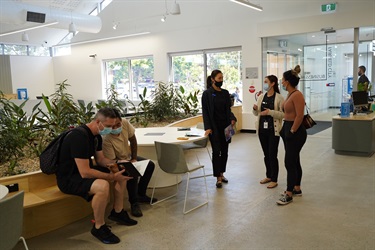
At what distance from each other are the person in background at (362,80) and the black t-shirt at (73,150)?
5.65 meters

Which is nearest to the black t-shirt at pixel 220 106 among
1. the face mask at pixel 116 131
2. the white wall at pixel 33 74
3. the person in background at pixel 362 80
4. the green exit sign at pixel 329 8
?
the face mask at pixel 116 131

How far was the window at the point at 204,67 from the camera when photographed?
925cm

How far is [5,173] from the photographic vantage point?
3389 millimetres

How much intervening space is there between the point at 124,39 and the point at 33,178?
8602mm

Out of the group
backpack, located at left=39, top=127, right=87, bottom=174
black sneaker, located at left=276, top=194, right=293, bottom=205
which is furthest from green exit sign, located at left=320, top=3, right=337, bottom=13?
backpack, located at left=39, top=127, right=87, bottom=174

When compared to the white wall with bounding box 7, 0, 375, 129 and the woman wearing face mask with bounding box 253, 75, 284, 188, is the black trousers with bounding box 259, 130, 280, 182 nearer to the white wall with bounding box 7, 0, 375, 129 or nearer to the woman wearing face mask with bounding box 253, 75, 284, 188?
the woman wearing face mask with bounding box 253, 75, 284, 188

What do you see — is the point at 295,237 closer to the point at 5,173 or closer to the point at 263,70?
the point at 5,173

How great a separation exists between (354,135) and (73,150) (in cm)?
484

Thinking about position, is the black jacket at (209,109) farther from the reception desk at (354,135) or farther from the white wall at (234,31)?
the white wall at (234,31)

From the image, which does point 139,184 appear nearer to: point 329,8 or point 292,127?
point 292,127

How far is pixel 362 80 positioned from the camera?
706cm

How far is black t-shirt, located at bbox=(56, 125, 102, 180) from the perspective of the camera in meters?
2.91

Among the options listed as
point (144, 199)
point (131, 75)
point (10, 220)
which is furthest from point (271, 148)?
point (131, 75)

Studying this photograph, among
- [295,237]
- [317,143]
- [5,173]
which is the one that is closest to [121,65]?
[317,143]
